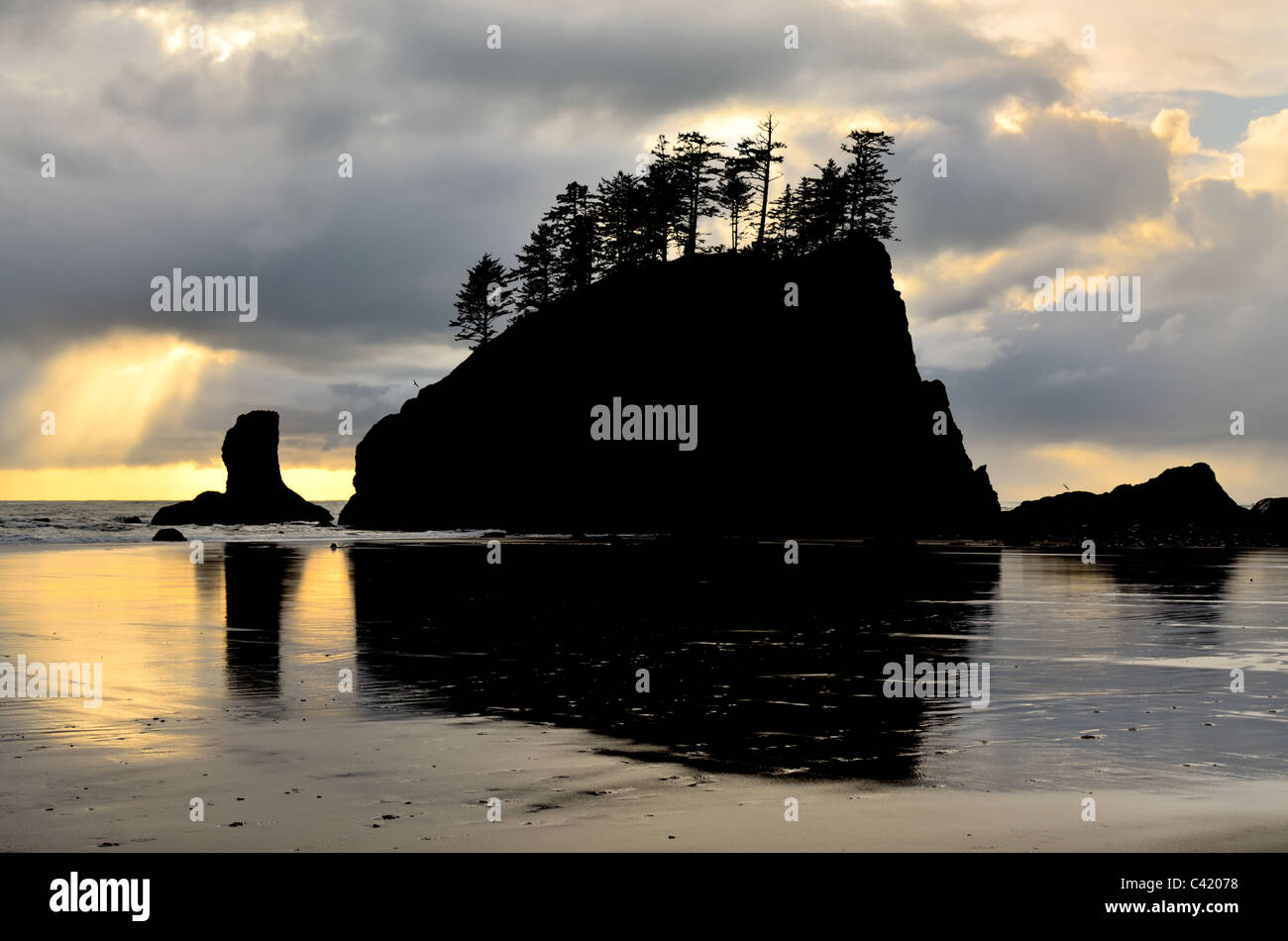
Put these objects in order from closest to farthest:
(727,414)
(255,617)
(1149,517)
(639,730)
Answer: (639,730) → (255,617) → (1149,517) → (727,414)

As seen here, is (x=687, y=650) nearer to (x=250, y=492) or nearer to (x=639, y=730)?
(x=639, y=730)

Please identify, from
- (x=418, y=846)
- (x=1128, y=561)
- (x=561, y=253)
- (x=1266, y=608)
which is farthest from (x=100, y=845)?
(x=561, y=253)

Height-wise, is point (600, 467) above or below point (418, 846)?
A: above

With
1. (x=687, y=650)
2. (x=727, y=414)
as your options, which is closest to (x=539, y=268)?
(x=727, y=414)

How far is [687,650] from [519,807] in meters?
11.6

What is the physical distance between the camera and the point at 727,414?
8606 centimetres

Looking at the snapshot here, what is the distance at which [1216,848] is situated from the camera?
27.8 feet

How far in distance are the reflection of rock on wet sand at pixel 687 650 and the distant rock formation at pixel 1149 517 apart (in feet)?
139

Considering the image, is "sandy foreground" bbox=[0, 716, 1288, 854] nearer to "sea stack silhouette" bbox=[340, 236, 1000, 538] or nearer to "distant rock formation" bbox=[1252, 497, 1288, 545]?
"sea stack silhouette" bbox=[340, 236, 1000, 538]

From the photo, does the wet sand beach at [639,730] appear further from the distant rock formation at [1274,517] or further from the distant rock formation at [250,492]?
the distant rock formation at [250,492]

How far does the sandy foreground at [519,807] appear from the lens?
336 inches

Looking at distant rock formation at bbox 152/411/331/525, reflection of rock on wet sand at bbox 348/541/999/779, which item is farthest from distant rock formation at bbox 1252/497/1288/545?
distant rock formation at bbox 152/411/331/525

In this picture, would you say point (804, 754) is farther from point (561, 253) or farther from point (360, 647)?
point (561, 253)
